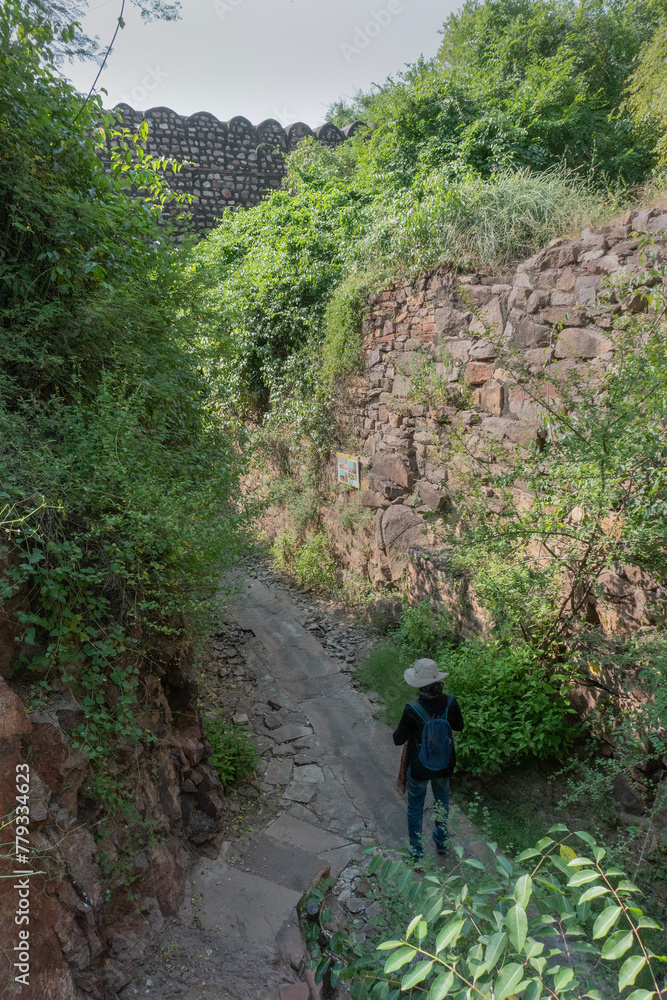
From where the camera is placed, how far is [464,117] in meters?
7.56

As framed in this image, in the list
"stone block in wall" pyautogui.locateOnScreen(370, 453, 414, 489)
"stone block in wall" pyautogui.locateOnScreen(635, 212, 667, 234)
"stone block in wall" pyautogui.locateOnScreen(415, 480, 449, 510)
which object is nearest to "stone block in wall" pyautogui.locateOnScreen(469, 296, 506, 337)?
"stone block in wall" pyautogui.locateOnScreen(635, 212, 667, 234)

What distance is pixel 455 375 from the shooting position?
5.60 meters

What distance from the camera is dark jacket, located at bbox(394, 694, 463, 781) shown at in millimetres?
3568

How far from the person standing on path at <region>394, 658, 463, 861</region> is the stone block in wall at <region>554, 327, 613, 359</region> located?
2.47m

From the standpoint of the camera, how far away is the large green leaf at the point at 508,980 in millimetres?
1079

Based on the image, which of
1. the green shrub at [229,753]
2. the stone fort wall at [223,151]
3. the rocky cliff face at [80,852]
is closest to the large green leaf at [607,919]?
the rocky cliff face at [80,852]

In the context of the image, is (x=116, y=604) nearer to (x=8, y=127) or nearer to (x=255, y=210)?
(x=8, y=127)

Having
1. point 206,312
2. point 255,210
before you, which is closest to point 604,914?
point 206,312

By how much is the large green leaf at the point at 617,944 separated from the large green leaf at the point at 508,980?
A: 162 mm

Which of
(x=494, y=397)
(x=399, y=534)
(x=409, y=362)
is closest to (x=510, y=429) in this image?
(x=494, y=397)

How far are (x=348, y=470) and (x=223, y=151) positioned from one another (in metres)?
8.03

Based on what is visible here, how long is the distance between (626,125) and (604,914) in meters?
8.78

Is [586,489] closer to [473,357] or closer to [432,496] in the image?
[473,357]

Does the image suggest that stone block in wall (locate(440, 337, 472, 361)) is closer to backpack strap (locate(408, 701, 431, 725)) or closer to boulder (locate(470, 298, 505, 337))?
boulder (locate(470, 298, 505, 337))
